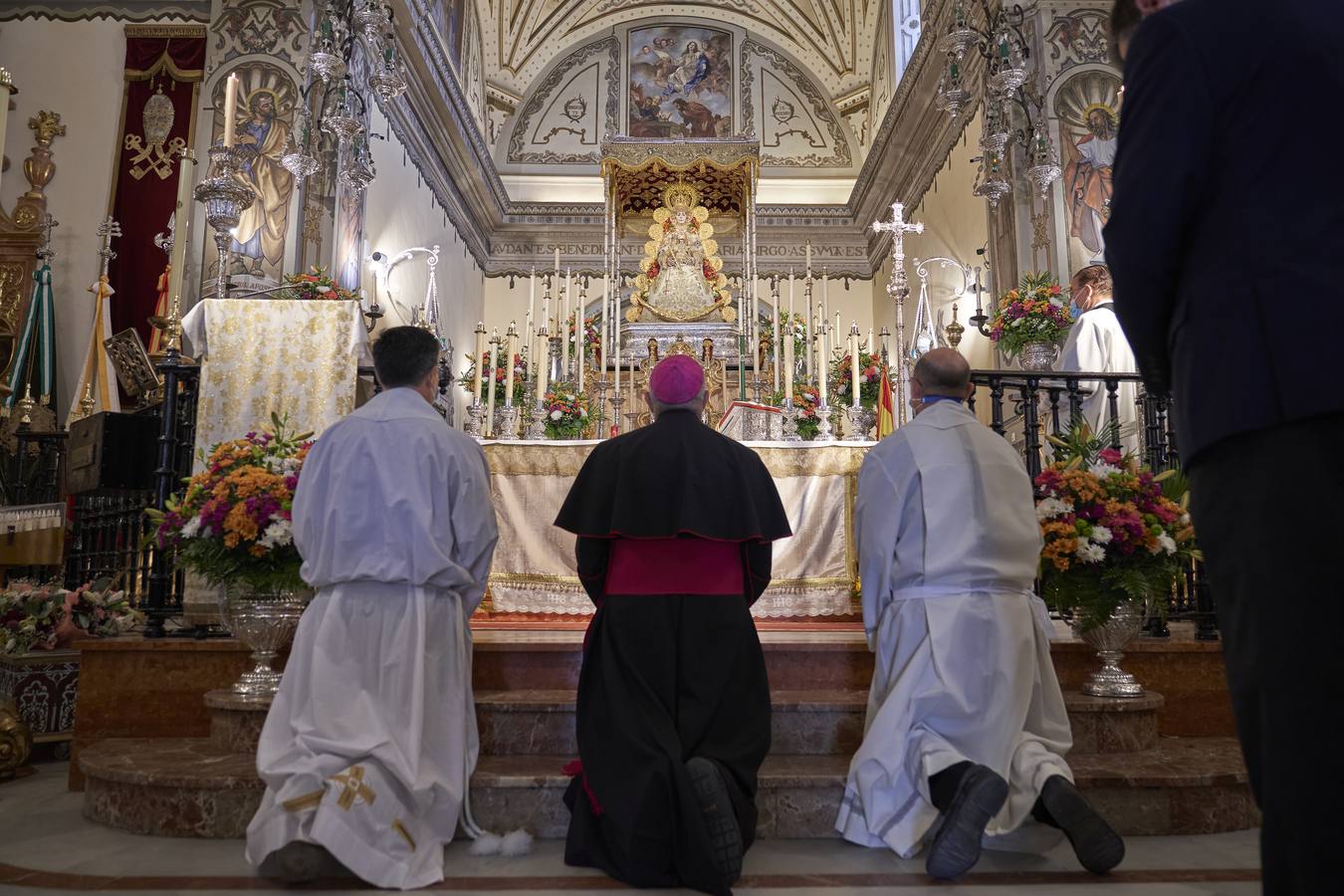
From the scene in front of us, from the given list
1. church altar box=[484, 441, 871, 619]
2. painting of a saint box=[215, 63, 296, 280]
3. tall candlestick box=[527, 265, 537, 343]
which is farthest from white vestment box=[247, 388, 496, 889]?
painting of a saint box=[215, 63, 296, 280]

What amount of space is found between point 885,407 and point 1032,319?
136 centimetres

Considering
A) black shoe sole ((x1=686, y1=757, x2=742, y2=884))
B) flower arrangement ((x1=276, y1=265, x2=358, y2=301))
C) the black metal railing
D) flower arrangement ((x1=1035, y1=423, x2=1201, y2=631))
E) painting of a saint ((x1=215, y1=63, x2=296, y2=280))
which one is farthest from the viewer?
painting of a saint ((x1=215, y1=63, x2=296, y2=280))

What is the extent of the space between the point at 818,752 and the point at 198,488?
2681 millimetres

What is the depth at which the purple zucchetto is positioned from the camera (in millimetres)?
3375

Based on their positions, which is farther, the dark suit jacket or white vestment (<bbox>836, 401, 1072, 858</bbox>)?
white vestment (<bbox>836, 401, 1072, 858</bbox>)

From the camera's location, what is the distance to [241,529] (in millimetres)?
3627

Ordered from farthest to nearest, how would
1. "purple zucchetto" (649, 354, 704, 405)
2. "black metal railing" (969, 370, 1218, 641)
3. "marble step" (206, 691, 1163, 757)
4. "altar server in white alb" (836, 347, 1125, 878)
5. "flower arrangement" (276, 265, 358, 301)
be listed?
"flower arrangement" (276, 265, 358, 301) < "black metal railing" (969, 370, 1218, 641) < "marble step" (206, 691, 1163, 757) < "purple zucchetto" (649, 354, 704, 405) < "altar server in white alb" (836, 347, 1125, 878)

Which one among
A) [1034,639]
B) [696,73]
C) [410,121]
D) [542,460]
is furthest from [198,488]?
[696,73]

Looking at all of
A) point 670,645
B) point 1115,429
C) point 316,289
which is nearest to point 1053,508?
point 1115,429

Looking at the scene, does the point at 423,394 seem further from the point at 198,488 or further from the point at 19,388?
the point at 19,388

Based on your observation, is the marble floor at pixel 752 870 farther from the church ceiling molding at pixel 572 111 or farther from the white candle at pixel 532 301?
the church ceiling molding at pixel 572 111

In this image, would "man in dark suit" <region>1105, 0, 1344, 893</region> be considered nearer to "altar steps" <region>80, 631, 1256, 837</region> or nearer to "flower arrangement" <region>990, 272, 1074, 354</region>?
"altar steps" <region>80, 631, 1256, 837</region>

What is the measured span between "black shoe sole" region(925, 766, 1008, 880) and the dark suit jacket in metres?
1.48

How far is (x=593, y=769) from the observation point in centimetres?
297
